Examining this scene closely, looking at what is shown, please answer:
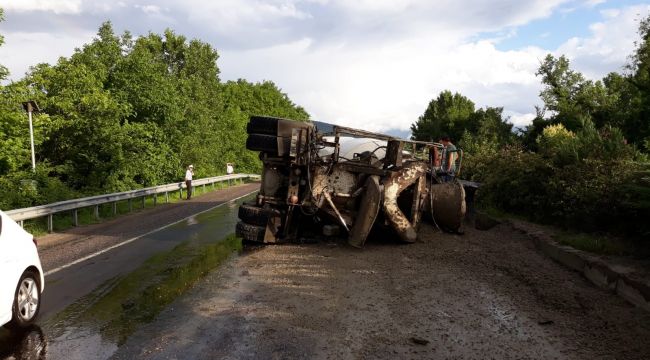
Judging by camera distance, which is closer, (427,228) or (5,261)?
(5,261)

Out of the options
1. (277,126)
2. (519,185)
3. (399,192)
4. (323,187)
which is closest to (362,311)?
(323,187)

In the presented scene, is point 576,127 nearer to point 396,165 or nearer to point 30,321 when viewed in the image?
point 396,165

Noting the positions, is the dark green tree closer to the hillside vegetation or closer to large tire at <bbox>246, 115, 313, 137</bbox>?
the hillside vegetation

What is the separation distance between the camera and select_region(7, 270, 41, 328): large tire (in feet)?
17.5

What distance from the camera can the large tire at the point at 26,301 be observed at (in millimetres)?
5336

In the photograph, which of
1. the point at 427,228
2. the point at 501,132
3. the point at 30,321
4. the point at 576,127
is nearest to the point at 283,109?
the point at 501,132

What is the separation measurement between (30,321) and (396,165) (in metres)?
6.70

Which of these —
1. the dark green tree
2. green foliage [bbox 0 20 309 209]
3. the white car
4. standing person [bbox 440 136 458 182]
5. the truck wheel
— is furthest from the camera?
the dark green tree

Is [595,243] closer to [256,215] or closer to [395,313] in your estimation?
[395,313]

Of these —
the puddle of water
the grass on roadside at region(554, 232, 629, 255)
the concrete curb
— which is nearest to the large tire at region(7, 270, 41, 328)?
the puddle of water

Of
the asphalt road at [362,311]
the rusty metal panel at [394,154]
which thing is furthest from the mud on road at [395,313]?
the rusty metal panel at [394,154]

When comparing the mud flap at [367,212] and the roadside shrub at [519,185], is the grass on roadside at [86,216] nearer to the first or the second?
the mud flap at [367,212]

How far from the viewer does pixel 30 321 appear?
558 centimetres

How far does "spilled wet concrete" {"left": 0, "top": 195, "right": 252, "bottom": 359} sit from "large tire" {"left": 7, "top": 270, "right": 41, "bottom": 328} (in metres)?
0.13
